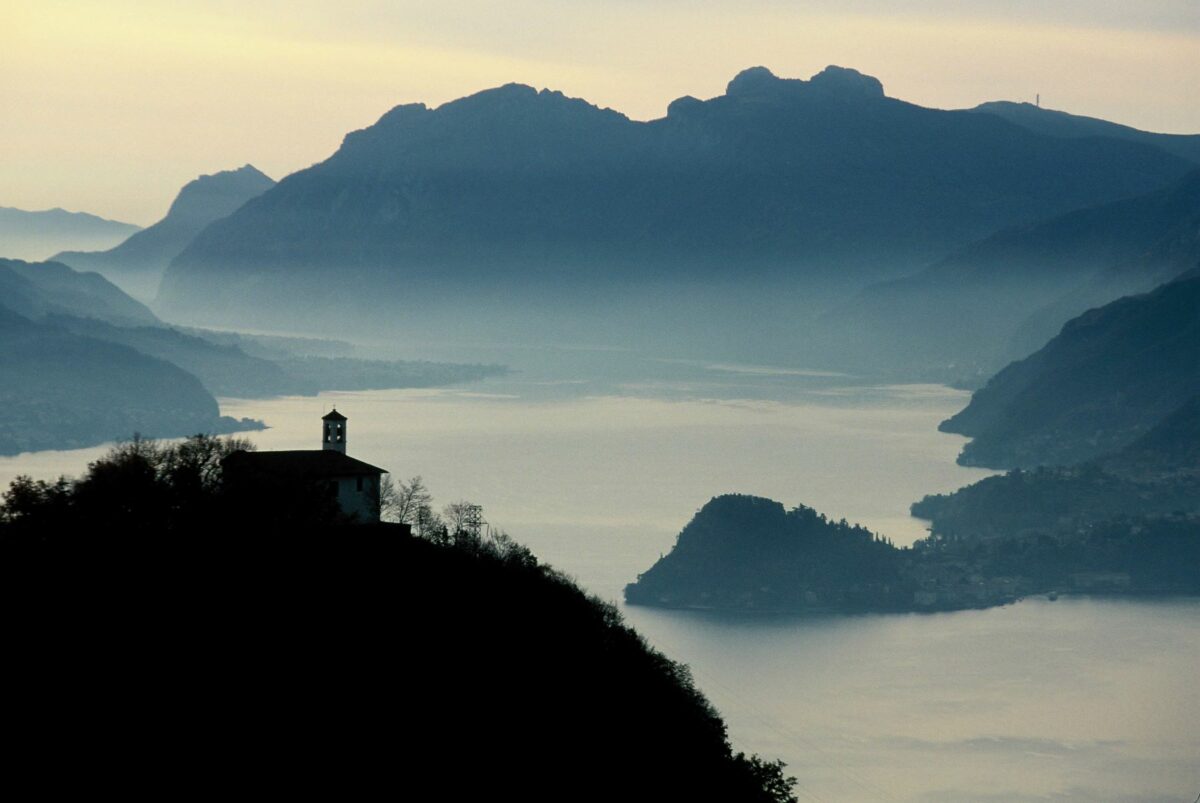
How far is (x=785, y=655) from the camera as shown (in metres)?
103

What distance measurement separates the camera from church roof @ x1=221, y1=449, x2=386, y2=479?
4528 centimetres

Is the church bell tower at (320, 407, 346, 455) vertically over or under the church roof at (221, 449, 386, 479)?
over

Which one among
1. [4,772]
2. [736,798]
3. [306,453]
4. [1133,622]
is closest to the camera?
[4,772]

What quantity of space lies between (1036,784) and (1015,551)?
63.0m

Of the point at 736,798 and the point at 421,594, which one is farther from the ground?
the point at 421,594

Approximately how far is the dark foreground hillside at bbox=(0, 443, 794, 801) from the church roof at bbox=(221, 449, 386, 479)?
971mm

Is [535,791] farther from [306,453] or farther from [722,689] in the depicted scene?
[722,689]

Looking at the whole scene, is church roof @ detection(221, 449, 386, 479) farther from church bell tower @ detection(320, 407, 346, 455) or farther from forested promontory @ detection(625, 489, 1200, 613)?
forested promontory @ detection(625, 489, 1200, 613)

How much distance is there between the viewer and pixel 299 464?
151 ft

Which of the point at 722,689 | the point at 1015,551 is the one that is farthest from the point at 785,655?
the point at 1015,551

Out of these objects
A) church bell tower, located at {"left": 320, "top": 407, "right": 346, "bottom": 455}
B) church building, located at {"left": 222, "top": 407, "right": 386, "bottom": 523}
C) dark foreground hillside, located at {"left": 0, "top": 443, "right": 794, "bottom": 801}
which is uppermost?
church bell tower, located at {"left": 320, "top": 407, "right": 346, "bottom": 455}

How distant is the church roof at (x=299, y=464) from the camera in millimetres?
45281

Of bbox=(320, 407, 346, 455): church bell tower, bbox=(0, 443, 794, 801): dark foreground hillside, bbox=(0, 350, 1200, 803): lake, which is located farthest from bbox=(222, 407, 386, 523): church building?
bbox=(0, 350, 1200, 803): lake

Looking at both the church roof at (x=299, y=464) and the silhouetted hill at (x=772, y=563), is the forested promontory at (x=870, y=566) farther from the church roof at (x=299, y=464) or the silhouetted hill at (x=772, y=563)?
the church roof at (x=299, y=464)
